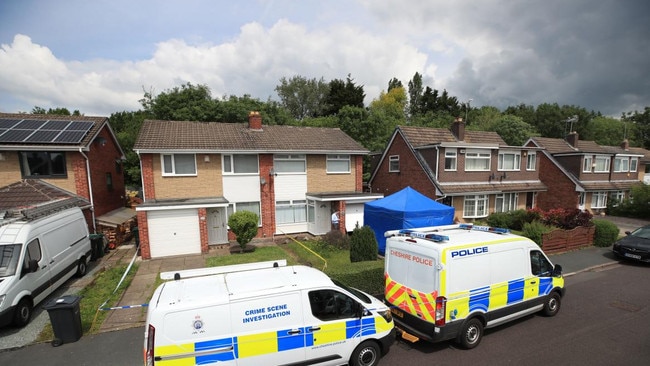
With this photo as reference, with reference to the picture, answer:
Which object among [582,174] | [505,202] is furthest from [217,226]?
[582,174]

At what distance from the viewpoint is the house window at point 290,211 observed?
58.1 ft

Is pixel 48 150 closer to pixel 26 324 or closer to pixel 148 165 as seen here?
pixel 148 165

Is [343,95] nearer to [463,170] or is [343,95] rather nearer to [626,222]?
[463,170]

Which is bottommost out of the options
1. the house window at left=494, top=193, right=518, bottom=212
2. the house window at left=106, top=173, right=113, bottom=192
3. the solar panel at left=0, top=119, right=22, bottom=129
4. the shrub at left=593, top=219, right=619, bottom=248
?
the shrub at left=593, top=219, right=619, bottom=248

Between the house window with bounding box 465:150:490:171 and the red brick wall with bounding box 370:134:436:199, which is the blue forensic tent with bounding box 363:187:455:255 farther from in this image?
the house window with bounding box 465:150:490:171

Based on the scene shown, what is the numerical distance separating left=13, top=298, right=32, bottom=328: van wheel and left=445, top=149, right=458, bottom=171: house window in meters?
19.7

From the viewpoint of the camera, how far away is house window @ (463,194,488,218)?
65.4ft

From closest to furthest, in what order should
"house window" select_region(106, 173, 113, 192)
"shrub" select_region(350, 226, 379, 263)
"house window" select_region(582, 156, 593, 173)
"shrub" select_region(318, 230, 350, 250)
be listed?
"shrub" select_region(350, 226, 379, 263) → "shrub" select_region(318, 230, 350, 250) → "house window" select_region(106, 173, 113, 192) → "house window" select_region(582, 156, 593, 173)

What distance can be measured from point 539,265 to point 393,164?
15862 millimetres

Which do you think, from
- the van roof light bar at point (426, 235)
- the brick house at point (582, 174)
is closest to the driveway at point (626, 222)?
the brick house at point (582, 174)

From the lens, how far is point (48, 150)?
47.0 ft

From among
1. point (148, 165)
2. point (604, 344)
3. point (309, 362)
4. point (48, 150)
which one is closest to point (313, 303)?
point (309, 362)

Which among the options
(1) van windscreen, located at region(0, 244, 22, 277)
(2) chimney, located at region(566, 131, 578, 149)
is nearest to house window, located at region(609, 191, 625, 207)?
(2) chimney, located at region(566, 131, 578, 149)

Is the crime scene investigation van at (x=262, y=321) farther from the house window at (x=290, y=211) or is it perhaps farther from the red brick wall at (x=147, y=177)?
the house window at (x=290, y=211)
